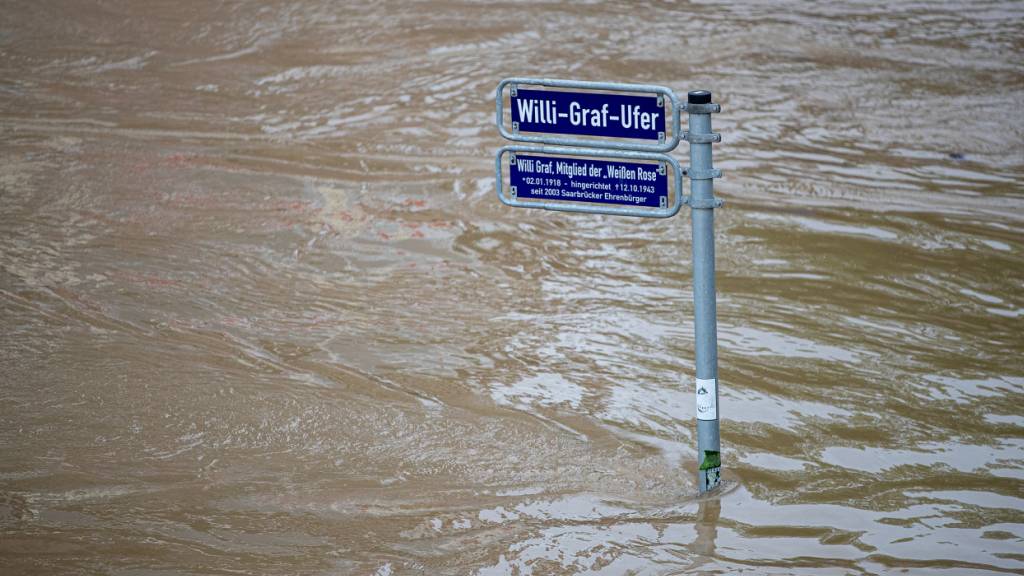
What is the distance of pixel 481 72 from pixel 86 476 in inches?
293

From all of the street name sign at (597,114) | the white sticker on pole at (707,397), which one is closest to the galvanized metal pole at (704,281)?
the white sticker on pole at (707,397)

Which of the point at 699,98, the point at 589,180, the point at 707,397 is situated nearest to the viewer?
the point at 699,98

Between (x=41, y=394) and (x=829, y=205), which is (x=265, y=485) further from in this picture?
(x=829, y=205)

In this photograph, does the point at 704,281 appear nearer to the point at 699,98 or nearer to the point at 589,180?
the point at 589,180

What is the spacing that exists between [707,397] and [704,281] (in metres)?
0.47

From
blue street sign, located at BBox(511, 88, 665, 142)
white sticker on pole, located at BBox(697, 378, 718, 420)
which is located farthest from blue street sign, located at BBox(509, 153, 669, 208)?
white sticker on pole, located at BBox(697, 378, 718, 420)

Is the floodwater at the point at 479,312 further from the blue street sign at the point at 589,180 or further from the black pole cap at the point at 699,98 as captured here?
the black pole cap at the point at 699,98

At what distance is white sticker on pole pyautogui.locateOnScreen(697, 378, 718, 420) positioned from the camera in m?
4.54

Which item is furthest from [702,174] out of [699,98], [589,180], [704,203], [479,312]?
[479,312]

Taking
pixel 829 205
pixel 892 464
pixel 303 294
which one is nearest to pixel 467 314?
pixel 303 294

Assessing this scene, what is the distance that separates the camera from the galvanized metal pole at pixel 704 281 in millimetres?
4289

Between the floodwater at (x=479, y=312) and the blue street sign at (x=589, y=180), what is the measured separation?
49.8 inches

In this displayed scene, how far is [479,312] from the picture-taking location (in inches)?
268

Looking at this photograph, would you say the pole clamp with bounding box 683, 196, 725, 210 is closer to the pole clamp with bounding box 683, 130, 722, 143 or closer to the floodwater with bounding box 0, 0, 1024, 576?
the pole clamp with bounding box 683, 130, 722, 143
